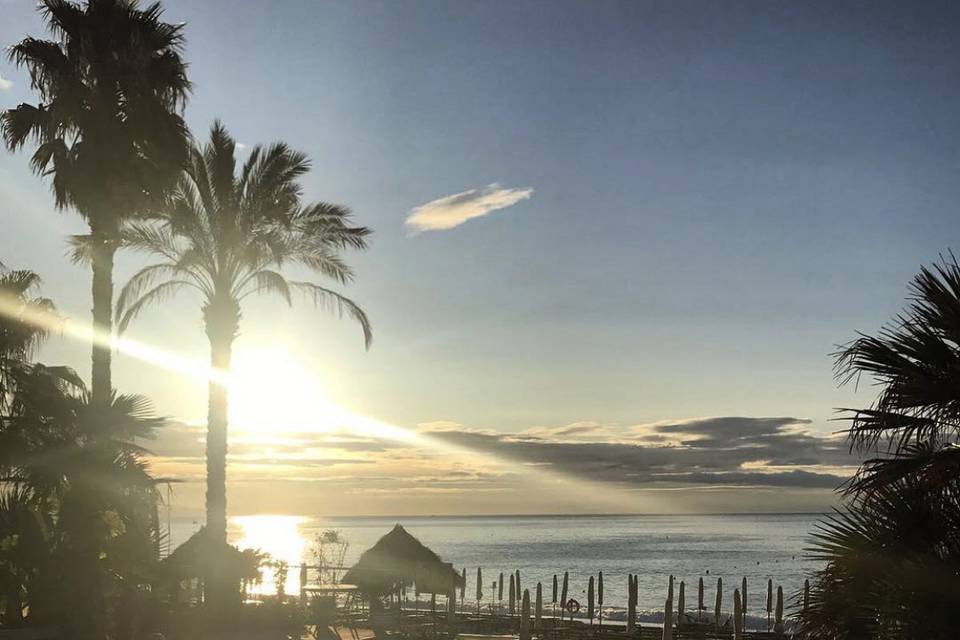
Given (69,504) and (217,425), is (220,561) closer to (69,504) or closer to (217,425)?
(217,425)

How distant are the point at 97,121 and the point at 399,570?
70.0ft

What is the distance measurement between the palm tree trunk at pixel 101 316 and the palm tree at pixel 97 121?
0.02 m

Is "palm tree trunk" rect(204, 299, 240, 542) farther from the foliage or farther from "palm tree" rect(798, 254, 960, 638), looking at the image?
"palm tree" rect(798, 254, 960, 638)

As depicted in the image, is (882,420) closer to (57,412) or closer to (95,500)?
(95,500)

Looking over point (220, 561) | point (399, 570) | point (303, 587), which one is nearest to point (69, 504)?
point (220, 561)

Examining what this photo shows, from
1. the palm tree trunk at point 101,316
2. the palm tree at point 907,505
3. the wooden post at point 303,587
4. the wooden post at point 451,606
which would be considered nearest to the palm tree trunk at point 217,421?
the wooden post at point 303,587

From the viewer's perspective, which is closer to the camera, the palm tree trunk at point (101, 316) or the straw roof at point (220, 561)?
the palm tree trunk at point (101, 316)

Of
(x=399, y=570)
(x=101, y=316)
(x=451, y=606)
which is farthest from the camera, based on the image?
(x=451, y=606)

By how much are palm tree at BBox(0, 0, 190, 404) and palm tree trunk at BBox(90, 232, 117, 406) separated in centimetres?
2

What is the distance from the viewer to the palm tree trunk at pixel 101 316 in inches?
773

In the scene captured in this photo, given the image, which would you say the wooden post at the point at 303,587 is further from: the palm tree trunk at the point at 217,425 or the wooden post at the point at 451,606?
the wooden post at the point at 451,606

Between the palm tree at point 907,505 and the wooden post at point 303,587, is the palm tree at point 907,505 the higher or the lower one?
the higher one

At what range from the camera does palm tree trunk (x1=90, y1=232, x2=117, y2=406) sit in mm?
19641

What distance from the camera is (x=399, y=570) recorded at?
3569 centimetres
